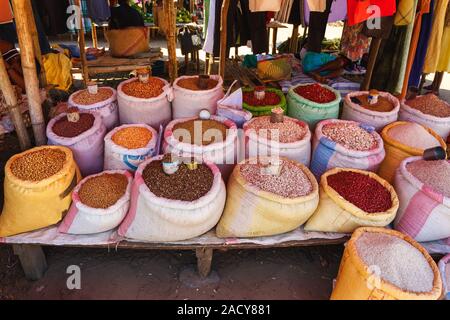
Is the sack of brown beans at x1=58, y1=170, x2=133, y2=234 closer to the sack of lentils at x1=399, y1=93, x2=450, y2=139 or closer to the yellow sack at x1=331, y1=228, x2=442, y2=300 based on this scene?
the yellow sack at x1=331, y1=228, x2=442, y2=300

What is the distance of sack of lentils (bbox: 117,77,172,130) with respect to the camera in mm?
2508

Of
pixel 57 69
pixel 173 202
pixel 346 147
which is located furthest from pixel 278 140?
pixel 57 69

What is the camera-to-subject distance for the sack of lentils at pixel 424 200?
6.44 feet

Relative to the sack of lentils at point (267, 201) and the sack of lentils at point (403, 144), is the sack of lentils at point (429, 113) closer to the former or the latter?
the sack of lentils at point (403, 144)

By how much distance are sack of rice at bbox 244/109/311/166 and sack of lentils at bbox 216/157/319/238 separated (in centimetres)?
19

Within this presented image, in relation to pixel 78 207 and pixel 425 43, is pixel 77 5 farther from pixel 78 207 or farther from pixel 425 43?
pixel 425 43

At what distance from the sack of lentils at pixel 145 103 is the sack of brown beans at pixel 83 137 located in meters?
0.21

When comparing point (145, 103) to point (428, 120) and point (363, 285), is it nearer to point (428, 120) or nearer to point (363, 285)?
point (363, 285)

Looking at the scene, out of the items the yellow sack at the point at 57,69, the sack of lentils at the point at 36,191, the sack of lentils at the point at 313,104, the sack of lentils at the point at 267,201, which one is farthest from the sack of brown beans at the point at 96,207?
the yellow sack at the point at 57,69

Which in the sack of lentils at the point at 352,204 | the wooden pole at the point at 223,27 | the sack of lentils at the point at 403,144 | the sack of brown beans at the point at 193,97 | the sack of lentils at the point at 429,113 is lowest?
the sack of lentils at the point at 352,204

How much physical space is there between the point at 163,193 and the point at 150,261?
0.68 m

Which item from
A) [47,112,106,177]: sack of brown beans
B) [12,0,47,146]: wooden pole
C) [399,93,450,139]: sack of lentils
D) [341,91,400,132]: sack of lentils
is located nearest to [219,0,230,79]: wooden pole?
[341,91,400,132]: sack of lentils

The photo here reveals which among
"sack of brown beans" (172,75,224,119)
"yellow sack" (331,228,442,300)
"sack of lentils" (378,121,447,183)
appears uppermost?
"sack of brown beans" (172,75,224,119)

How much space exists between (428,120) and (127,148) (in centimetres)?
231
